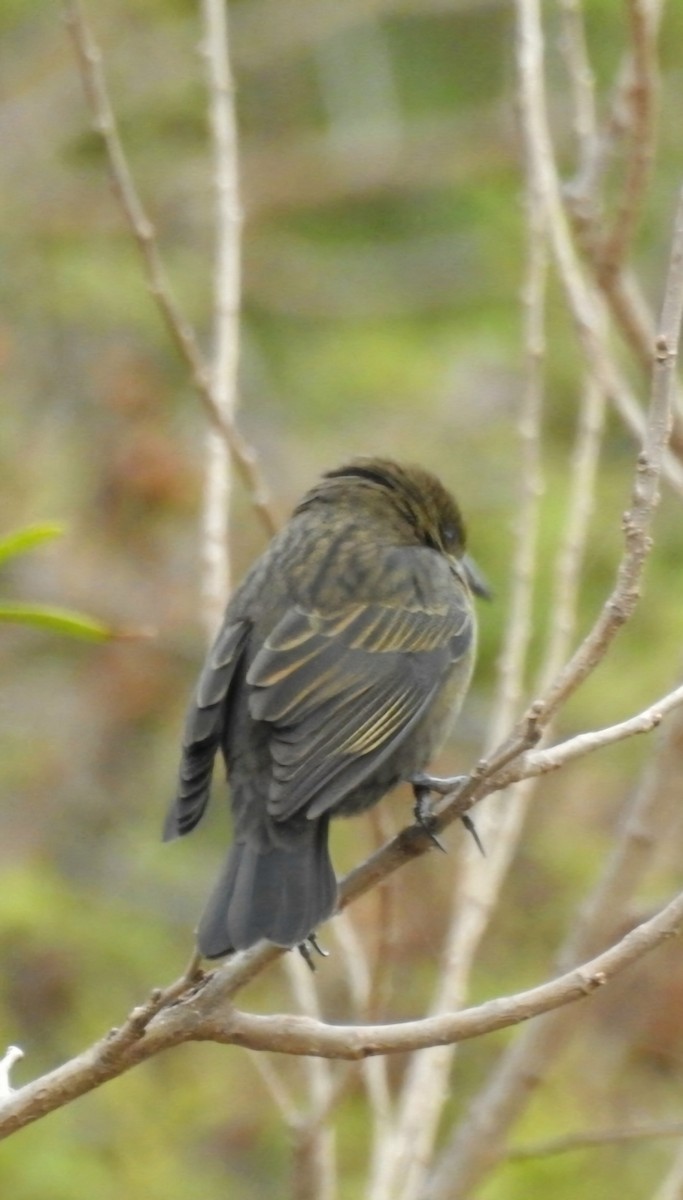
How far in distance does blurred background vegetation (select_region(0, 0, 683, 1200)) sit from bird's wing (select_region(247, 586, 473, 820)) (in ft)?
7.65

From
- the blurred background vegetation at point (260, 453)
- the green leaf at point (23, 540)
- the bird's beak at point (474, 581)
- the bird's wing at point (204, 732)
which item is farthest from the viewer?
the blurred background vegetation at point (260, 453)

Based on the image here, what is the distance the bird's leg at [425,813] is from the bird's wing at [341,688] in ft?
0.40

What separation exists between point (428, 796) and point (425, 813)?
14.8 inches

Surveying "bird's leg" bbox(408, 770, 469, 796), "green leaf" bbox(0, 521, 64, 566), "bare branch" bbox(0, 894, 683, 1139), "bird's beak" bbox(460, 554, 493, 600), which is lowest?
"bird's leg" bbox(408, 770, 469, 796)

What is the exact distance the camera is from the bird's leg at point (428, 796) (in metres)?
3.41

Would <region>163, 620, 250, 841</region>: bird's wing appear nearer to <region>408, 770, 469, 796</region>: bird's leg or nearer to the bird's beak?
<region>408, 770, 469, 796</region>: bird's leg

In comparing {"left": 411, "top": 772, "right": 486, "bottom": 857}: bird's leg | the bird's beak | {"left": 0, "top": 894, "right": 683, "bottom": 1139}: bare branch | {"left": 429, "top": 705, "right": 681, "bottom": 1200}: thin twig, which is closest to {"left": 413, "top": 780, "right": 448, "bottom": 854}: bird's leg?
{"left": 411, "top": 772, "right": 486, "bottom": 857}: bird's leg

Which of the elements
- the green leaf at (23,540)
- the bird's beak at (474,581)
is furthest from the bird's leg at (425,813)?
the bird's beak at (474,581)

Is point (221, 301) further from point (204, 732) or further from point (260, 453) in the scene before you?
point (260, 453)

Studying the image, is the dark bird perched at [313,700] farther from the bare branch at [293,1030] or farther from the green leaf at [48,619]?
the green leaf at [48,619]

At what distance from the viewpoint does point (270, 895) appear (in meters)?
3.35

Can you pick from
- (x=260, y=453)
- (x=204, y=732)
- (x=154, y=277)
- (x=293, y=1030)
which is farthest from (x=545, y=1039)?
(x=260, y=453)

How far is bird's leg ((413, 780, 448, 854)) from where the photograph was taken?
131 inches

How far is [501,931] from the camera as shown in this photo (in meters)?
7.20
